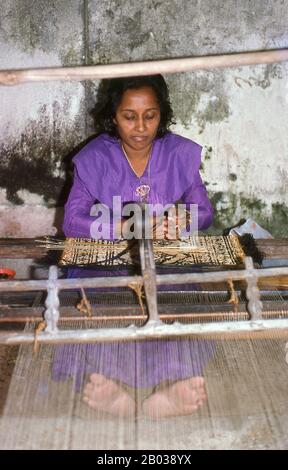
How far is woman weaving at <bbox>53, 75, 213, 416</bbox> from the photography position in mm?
2230

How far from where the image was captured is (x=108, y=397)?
2.14 metres

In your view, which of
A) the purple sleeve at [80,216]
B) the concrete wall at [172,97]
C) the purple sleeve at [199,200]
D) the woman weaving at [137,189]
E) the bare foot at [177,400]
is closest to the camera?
the bare foot at [177,400]

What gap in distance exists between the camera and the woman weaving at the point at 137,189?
2.23 meters

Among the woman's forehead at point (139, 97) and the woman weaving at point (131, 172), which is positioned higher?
the woman's forehead at point (139, 97)

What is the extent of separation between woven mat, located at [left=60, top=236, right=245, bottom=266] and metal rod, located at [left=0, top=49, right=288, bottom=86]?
4.51ft

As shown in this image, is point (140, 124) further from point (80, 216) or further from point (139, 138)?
point (80, 216)

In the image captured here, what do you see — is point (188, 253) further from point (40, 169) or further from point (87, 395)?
point (40, 169)

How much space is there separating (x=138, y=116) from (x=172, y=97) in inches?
41.9

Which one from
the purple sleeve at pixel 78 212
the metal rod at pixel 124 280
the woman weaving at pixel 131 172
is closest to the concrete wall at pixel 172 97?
the woman weaving at pixel 131 172

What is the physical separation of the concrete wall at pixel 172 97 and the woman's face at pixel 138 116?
95 cm

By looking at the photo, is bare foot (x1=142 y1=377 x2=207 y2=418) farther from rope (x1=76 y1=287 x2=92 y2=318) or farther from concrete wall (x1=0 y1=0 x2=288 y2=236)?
concrete wall (x1=0 y1=0 x2=288 y2=236)

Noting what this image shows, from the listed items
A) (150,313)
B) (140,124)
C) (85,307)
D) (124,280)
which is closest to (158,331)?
(150,313)

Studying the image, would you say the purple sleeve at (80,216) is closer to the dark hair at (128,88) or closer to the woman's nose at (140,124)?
the dark hair at (128,88)

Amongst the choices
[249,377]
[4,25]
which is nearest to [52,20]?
[4,25]
